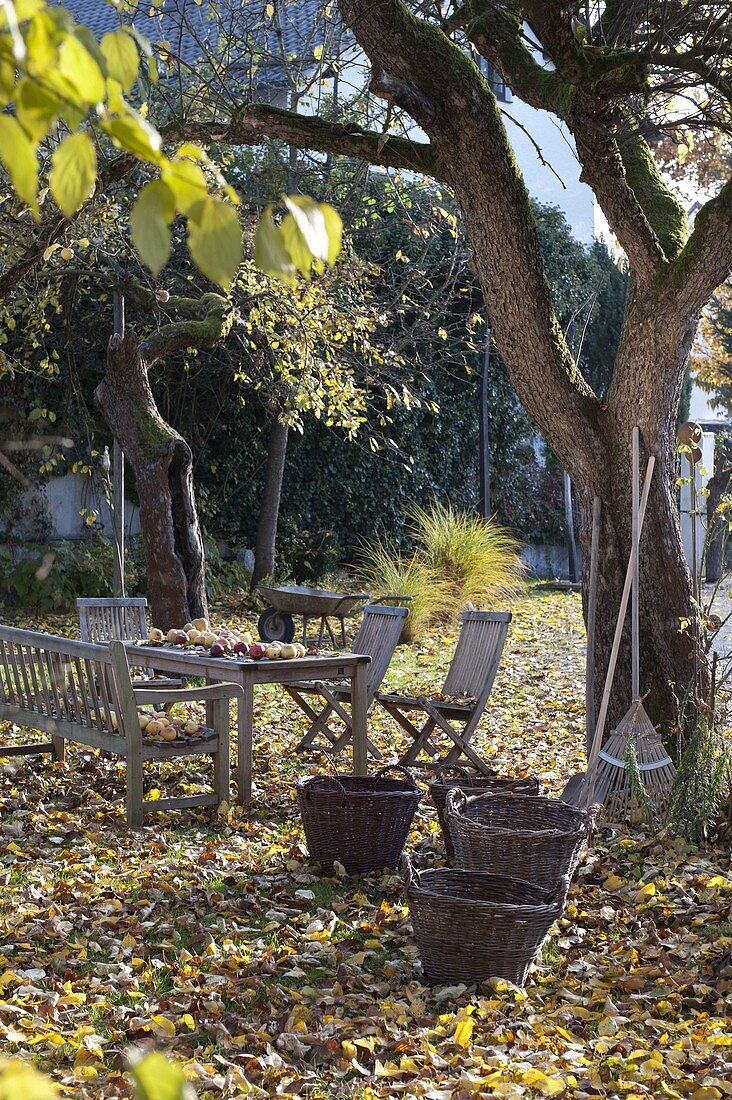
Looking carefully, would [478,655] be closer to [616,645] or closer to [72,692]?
[616,645]

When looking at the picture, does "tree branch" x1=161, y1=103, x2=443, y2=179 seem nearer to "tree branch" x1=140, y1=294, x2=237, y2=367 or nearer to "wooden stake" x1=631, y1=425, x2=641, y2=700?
"wooden stake" x1=631, y1=425, x2=641, y2=700

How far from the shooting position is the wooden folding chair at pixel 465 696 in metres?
7.12

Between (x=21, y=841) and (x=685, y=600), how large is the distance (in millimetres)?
3730

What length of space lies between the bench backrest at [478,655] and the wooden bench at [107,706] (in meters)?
1.61

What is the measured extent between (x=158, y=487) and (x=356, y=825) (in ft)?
18.3

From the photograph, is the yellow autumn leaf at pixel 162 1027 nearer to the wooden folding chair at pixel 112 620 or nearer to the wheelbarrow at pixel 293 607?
the wooden folding chair at pixel 112 620

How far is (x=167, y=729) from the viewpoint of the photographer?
621 centimetres

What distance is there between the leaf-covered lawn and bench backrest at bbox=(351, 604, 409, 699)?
1.39m

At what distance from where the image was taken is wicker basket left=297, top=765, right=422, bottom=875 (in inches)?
211

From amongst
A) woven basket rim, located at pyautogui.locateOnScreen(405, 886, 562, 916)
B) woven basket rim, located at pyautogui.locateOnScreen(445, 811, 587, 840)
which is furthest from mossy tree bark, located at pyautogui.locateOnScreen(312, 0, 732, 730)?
woven basket rim, located at pyautogui.locateOnScreen(405, 886, 562, 916)

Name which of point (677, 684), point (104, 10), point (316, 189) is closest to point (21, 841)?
point (677, 684)

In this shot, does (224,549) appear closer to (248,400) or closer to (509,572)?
(248,400)

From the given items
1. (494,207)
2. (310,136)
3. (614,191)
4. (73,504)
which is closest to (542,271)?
(494,207)

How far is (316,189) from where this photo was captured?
13.5 metres
